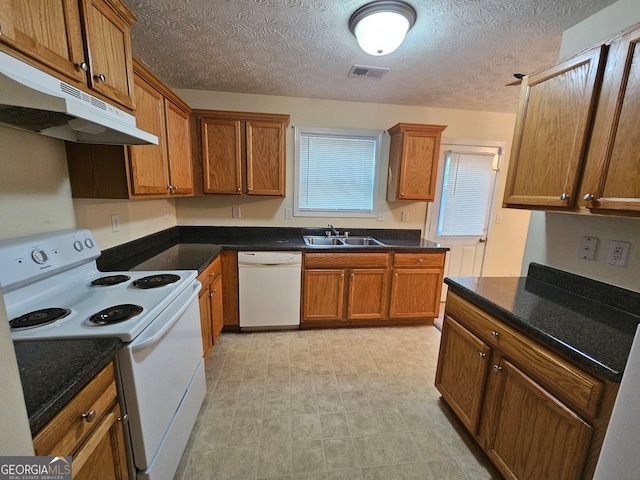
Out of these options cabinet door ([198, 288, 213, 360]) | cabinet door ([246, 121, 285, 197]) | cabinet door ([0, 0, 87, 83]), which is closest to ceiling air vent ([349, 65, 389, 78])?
cabinet door ([246, 121, 285, 197])

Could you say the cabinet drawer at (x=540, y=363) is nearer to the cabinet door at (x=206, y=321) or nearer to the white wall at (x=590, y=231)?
the white wall at (x=590, y=231)

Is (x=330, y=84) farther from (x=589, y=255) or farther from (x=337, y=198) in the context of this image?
(x=589, y=255)

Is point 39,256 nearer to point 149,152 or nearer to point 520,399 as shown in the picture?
point 149,152

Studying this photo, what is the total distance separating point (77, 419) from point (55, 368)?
0.16m

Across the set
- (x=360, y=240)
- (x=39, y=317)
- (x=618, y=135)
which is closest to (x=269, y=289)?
(x=360, y=240)

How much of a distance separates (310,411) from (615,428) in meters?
1.47

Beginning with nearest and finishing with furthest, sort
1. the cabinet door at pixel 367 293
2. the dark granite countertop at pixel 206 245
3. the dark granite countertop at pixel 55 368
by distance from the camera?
the dark granite countertop at pixel 55 368, the dark granite countertop at pixel 206 245, the cabinet door at pixel 367 293

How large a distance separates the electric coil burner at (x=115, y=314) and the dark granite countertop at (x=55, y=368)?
0.33ft

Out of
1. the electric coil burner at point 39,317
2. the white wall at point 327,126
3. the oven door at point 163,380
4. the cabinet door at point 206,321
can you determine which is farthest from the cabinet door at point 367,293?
the electric coil burner at point 39,317

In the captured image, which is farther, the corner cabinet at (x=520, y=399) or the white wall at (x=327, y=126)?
the white wall at (x=327, y=126)

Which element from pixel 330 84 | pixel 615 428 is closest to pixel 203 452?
pixel 615 428

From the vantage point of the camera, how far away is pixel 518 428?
46.3 inches

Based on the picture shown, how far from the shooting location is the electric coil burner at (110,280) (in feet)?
4.60

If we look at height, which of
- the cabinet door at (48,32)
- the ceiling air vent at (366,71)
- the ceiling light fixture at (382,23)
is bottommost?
the cabinet door at (48,32)
